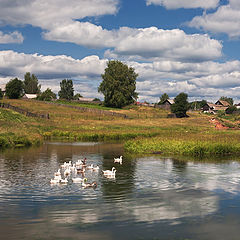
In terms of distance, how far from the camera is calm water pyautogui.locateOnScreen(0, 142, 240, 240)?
14.5m

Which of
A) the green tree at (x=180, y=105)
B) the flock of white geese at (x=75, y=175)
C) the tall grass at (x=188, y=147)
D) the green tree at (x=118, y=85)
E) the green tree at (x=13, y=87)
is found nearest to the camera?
the flock of white geese at (x=75, y=175)

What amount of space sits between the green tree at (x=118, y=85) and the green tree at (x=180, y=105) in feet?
85.0

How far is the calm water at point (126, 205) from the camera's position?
14453mm

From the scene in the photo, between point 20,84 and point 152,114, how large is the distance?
5542 centimetres

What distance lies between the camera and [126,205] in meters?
18.4

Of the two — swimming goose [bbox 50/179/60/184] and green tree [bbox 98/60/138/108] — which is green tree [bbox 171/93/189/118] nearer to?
green tree [bbox 98/60/138/108]

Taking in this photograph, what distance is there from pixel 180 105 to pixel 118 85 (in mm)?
31720

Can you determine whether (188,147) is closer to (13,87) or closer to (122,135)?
(122,135)

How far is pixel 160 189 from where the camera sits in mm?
22219

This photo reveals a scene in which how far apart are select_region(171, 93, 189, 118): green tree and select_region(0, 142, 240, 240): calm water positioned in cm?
8861

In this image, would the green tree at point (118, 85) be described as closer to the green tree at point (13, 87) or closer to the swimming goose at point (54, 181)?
the green tree at point (13, 87)

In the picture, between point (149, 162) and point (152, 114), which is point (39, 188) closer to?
point (149, 162)

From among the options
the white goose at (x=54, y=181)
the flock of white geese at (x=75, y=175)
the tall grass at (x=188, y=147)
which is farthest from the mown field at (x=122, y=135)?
the white goose at (x=54, y=181)

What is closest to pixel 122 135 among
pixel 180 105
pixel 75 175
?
pixel 75 175
